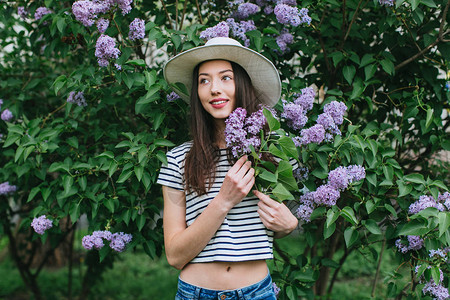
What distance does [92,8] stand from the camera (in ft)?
6.61

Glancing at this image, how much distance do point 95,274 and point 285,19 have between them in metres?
2.72

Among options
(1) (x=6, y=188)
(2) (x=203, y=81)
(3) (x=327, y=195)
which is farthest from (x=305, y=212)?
(1) (x=6, y=188)

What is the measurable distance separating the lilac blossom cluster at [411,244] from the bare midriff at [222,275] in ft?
2.17

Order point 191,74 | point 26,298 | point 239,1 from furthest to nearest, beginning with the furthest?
point 26,298, point 239,1, point 191,74

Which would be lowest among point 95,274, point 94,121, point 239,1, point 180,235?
point 95,274

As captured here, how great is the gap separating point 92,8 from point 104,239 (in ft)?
3.56

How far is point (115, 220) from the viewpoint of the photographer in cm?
221

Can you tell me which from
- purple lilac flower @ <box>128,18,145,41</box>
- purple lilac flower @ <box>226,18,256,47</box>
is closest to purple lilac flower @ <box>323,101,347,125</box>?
purple lilac flower @ <box>226,18,256,47</box>

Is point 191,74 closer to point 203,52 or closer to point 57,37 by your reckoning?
point 203,52

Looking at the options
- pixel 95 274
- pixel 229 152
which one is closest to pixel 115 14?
pixel 229 152

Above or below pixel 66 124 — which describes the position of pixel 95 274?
below

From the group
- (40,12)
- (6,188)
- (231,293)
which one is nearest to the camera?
(231,293)

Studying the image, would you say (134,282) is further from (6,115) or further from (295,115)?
(295,115)

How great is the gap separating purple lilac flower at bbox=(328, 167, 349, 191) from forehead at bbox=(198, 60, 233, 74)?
0.60 metres
